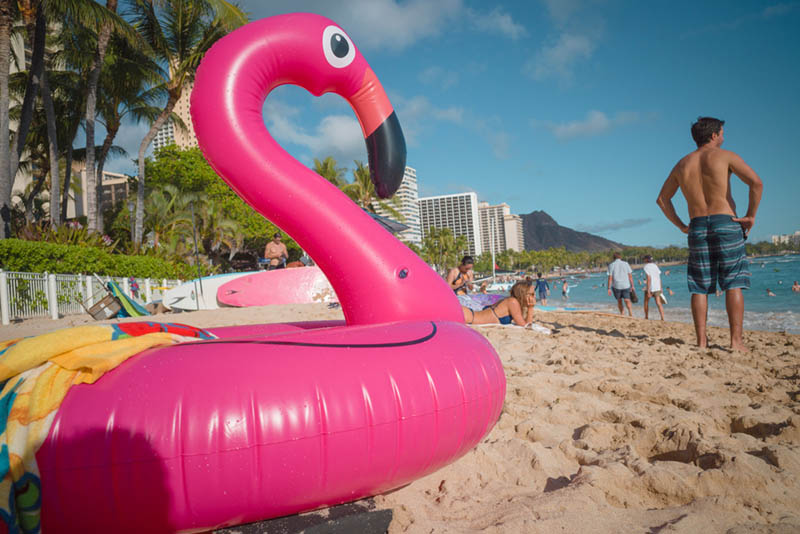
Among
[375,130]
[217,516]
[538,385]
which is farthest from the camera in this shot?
[538,385]

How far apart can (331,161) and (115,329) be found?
32.2 m

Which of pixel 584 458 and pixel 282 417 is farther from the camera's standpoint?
pixel 584 458

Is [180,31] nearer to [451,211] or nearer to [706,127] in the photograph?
[706,127]

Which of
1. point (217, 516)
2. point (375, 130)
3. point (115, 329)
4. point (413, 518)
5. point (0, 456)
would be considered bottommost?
point (413, 518)

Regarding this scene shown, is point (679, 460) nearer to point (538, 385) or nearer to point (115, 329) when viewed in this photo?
point (538, 385)

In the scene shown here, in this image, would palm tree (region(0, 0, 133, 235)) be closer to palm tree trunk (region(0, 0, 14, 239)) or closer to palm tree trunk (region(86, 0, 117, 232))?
palm tree trunk (region(0, 0, 14, 239))

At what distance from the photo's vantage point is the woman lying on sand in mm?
6062

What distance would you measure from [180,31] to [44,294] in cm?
1133

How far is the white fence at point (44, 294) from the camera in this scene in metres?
8.06

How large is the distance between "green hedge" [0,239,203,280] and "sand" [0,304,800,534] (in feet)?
32.8

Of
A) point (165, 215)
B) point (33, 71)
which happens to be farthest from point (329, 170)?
point (33, 71)

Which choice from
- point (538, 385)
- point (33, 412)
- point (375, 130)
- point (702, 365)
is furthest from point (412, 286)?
point (702, 365)

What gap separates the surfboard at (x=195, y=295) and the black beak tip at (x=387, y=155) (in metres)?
8.50

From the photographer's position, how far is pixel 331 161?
3284cm
